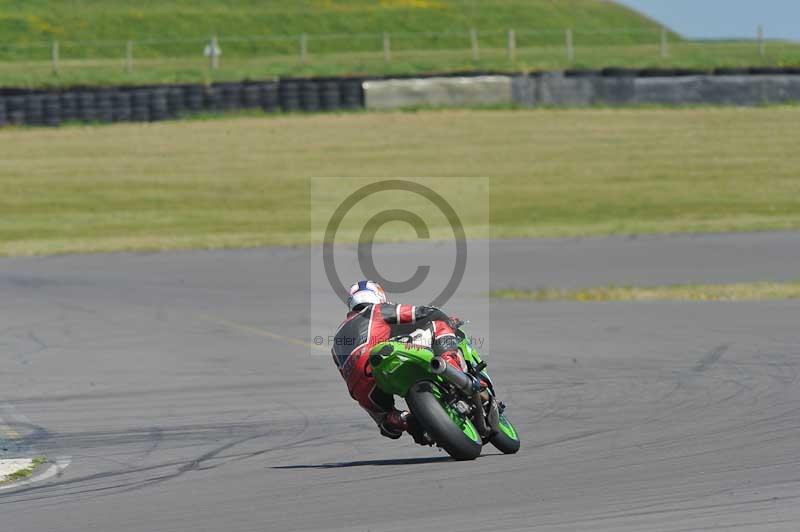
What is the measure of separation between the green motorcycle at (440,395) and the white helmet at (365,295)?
0.34 metres

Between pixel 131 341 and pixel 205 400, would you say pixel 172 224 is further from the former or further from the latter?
pixel 205 400

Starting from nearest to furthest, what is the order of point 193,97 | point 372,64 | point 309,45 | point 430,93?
point 193,97, point 430,93, point 372,64, point 309,45

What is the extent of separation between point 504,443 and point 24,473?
3270mm

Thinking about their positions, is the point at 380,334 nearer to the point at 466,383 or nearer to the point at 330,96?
the point at 466,383

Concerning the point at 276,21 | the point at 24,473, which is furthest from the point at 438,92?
the point at 24,473

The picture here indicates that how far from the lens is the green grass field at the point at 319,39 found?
46125 millimetres

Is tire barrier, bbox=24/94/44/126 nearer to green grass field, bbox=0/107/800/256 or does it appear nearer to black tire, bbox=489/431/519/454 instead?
green grass field, bbox=0/107/800/256

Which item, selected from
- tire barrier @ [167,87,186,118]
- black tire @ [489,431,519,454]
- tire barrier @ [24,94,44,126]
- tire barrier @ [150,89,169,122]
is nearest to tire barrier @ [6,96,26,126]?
tire barrier @ [24,94,44,126]

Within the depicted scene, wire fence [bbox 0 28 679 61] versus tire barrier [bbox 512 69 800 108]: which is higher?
wire fence [bbox 0 28 679 61]

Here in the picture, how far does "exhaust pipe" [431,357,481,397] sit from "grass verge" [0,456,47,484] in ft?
9.49

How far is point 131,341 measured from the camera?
1725 centimetres

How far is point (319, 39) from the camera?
59375 mm

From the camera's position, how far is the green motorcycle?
9.11m

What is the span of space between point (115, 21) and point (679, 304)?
49785 millimetres
